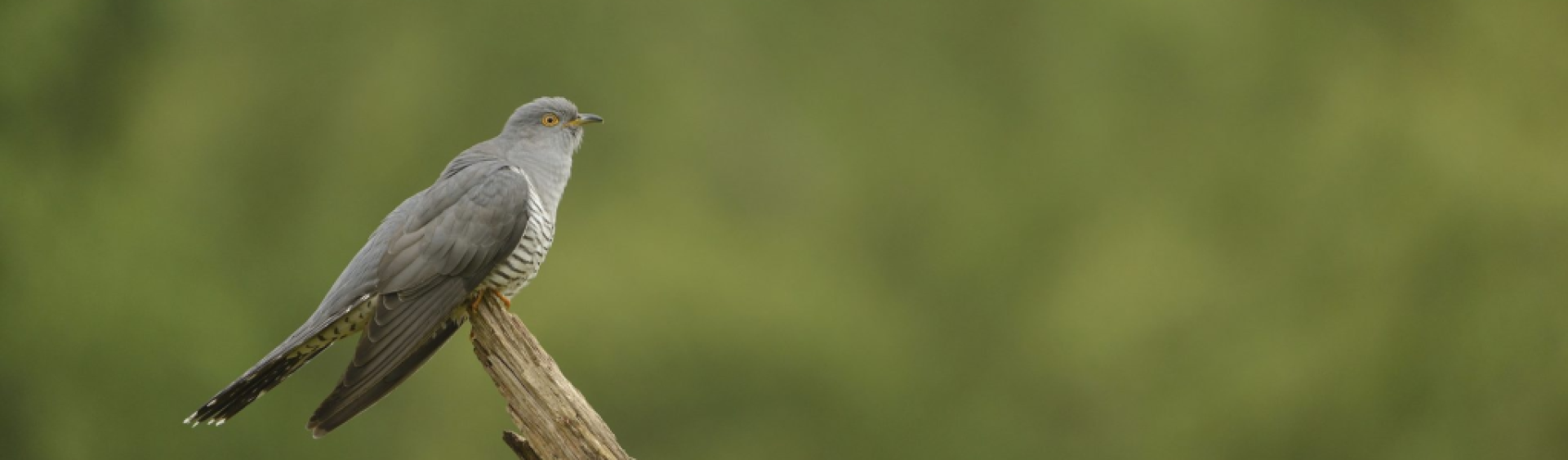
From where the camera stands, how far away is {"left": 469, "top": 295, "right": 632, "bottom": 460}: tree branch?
2873 mm

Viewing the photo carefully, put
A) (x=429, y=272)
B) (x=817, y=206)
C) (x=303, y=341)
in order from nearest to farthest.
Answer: (x=303, y=341)
(x=429, y=272)
(x=817, y=206)

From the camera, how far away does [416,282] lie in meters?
3.25

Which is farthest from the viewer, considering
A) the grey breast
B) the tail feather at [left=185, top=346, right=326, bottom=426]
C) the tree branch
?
the grey breast

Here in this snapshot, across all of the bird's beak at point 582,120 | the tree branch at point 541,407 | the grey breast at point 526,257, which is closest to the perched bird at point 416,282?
the grey breast at point 526,257

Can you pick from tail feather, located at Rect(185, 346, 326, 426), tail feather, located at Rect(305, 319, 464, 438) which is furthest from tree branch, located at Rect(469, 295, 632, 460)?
tail feather, located at Rect(185, 346, 326, 426)

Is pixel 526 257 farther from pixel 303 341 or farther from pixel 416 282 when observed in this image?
pixel 303 341

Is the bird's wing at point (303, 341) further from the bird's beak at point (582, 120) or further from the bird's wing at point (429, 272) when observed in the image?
the bird's beak at point (582, 120)

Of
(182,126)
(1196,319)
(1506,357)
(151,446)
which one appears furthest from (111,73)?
(1506,357)

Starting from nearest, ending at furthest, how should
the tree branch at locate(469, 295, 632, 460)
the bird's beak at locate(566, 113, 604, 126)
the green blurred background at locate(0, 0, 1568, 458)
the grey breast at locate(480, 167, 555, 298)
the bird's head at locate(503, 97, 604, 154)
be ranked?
the tree branch at locate(469, 295, 632, 460), the grey breast at locate(480, 167, 555, 298), the bird's head at locate(503, 97, 604, 154), the bird's beak at locate(566, 113, 604, 126), the green blurred background at locate(0, 0, 1568, 458)

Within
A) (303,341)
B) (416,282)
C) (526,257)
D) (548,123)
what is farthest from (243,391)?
(548,123)

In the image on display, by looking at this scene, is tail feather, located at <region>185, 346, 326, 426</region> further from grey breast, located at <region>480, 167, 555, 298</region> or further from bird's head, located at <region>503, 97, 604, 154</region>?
bird's head, located at <region>503, 97, 604, 154</region>

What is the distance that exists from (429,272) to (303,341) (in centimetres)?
34

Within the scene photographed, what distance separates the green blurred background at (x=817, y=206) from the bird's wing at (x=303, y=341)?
286 cm

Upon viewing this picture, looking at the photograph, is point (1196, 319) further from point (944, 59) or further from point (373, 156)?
point (373, 156)
